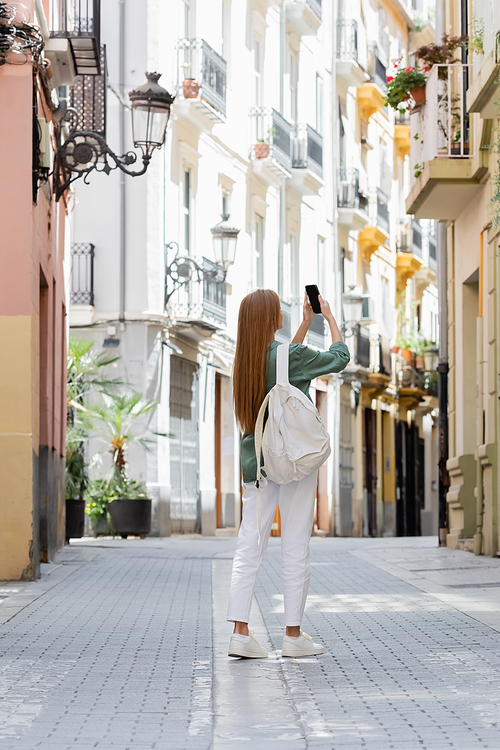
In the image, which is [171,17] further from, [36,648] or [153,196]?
[36,648]

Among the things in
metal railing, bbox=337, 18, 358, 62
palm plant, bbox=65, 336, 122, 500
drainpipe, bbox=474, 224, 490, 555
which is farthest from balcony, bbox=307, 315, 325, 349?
drainpipe, bbox=474, 224, 490, 555

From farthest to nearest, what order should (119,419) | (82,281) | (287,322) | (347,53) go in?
(347,53) → (287,322) → (82,281) → (119,419)

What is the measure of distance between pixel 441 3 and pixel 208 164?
9422 mm

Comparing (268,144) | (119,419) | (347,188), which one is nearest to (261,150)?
(268,144)

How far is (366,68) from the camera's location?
3903 centimetres

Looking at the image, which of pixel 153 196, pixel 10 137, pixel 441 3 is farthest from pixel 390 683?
pixel 153 196

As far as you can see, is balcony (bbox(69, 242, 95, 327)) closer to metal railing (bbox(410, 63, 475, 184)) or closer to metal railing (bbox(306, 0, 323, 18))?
metal railing (bbox(410, 63, 475, 184))

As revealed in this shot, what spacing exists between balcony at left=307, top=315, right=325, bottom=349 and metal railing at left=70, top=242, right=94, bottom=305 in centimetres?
1030

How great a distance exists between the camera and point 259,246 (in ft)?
101

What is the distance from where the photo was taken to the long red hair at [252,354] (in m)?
6.66

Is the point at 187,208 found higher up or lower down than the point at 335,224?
A: lower down

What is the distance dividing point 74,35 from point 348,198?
23774 millimetres

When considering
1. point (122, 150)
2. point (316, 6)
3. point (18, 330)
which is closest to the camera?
point (18, 330)

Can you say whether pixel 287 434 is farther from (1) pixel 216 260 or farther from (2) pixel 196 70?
(2) pixel 196 70
